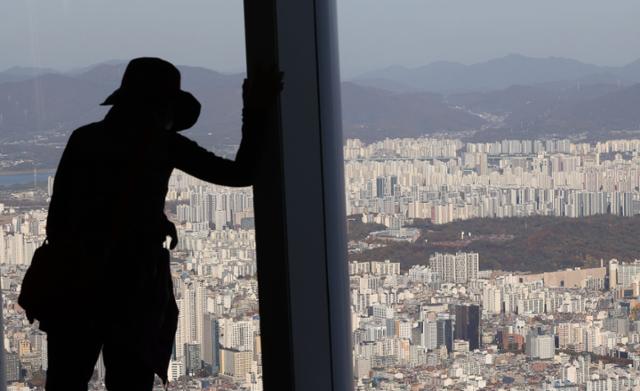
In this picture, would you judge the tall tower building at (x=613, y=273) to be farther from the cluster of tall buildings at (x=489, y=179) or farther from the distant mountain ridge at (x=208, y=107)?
the distant mountain ridge at (x=208, y=107)

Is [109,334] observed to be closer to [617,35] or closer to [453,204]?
[453,204]

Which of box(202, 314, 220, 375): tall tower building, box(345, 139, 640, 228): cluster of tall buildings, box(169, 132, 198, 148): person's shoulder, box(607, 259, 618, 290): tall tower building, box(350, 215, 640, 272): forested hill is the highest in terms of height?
box(169, 132, 198, 148): person's shoulder

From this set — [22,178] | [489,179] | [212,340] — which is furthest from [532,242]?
[22,178]

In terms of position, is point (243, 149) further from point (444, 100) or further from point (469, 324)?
point (469, 324)

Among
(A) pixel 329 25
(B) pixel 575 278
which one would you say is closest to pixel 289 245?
(A) pixel 329 25

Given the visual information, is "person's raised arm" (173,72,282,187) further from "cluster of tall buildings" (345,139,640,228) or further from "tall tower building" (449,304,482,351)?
"tall tower building" (449,304,482,351)

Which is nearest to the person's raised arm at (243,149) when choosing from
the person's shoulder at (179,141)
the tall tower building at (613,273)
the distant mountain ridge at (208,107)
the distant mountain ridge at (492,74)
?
the person's shoulder at (179,141)

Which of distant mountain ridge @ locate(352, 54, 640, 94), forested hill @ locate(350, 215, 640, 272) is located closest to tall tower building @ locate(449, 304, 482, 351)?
forested hill @ locate(350, 215, 640, 272)
